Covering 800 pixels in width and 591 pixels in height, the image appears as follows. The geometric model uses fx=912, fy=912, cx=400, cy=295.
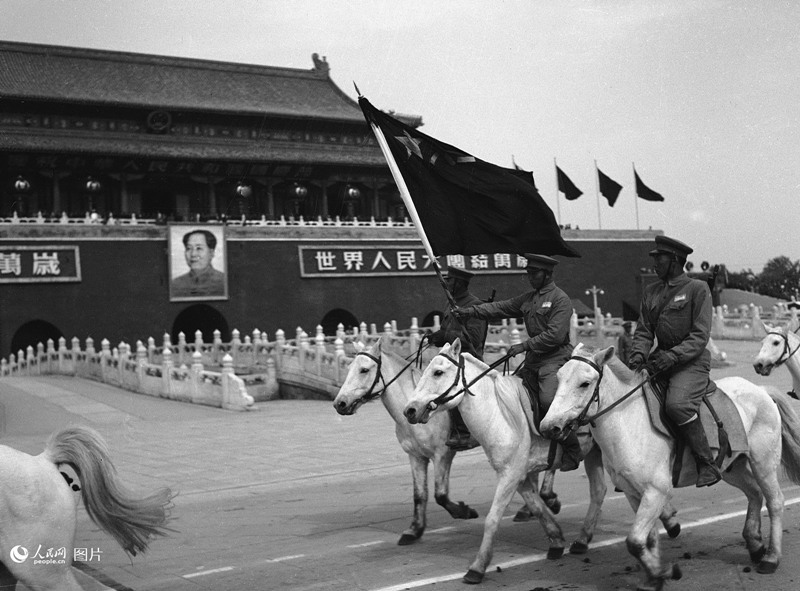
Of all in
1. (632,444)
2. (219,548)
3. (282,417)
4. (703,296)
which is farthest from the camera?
(282,417)

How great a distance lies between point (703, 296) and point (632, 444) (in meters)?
1.04

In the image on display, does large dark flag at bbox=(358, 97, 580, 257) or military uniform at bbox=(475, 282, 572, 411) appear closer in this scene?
military uniform at bbox=(475, 282, 572, 411)

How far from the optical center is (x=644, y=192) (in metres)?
31.6

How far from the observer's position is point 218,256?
2861cm

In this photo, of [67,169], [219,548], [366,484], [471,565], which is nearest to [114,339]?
[67,169]

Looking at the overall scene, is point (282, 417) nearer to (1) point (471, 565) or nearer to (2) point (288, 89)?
(1) point (471, 565)

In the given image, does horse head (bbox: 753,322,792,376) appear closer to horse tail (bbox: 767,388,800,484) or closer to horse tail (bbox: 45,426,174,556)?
horse tail (bbox: 767,388,800,484)

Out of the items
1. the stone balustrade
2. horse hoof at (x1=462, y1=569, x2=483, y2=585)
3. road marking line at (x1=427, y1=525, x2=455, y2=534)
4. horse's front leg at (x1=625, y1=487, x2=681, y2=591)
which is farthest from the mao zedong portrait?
horse's front leg at (x1=625, y1=487, x2=681, y2=591)

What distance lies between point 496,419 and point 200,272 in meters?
23.8

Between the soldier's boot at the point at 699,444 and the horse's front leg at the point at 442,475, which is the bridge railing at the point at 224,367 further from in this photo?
the soldier's boot at the point at 699,444

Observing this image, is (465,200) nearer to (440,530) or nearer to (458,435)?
(458,435)

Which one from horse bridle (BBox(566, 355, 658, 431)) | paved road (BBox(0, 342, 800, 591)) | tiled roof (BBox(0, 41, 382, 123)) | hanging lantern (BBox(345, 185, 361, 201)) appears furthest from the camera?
hanging lantern (BBox(345, 185, 361, 201))

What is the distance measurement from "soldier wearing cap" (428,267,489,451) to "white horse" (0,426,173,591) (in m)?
2.92

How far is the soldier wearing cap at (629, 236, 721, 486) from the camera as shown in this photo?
5121 millimetres
